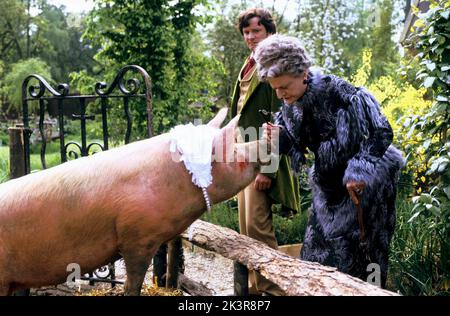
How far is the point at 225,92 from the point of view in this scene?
1183 centimetres

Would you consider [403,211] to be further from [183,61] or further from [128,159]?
[183,61]

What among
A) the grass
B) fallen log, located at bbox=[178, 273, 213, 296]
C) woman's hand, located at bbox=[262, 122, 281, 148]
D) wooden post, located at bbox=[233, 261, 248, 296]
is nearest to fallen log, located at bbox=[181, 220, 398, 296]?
wooden post, located at bbox=[233, 261, 248, 296]

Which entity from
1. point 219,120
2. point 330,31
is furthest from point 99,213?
point 330,31

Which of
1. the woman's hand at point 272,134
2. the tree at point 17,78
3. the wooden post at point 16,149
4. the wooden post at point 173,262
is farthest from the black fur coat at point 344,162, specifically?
the tree at point 17,78

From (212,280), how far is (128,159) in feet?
9.63

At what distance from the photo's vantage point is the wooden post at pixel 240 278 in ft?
8.89

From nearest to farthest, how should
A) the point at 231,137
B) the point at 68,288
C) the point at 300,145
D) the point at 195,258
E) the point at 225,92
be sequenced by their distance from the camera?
the point at 231,137 → the point at 300,145 → the point at 68,288 → the point at 195,258 → the point at 225,92

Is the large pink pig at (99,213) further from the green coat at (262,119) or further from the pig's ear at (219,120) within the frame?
the green coat at (262,119)

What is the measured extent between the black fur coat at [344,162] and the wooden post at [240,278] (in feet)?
1.26

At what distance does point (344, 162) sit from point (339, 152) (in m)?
0.06

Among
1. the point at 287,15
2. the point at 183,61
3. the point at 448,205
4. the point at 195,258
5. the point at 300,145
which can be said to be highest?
the point at 287,15

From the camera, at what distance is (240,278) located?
274 centimetres
